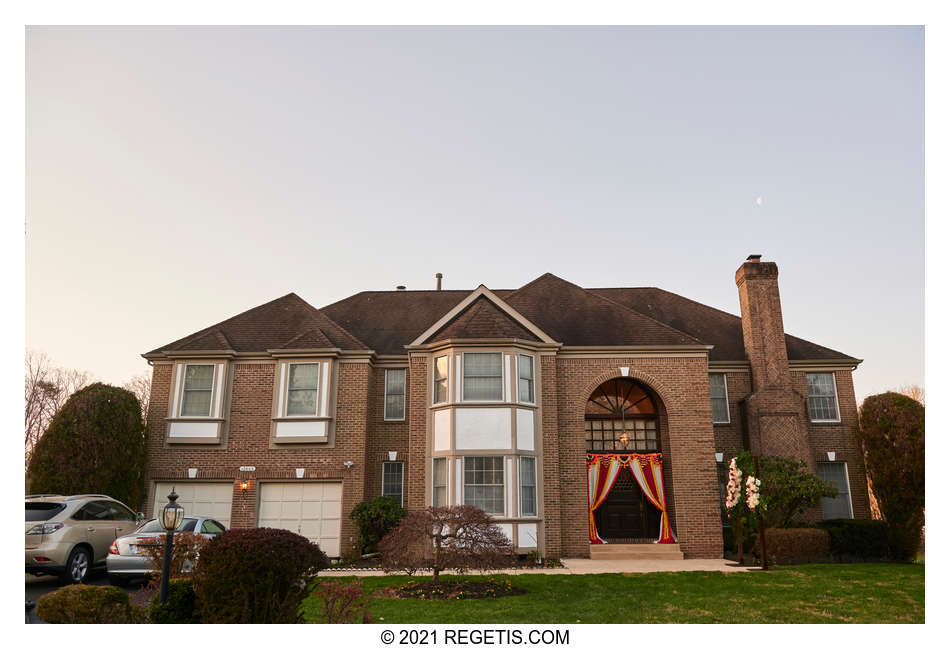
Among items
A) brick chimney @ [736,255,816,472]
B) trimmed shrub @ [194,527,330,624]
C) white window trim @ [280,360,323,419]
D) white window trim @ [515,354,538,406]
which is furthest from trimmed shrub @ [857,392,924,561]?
trimmed shrub @ [194,527,330,624]

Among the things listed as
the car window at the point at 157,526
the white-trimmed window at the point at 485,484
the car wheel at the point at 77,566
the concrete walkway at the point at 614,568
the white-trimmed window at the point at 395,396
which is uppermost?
the white-trimmed window at the point at 395,396

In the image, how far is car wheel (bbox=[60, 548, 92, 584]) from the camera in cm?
1178

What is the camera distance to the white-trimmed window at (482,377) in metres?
17.7

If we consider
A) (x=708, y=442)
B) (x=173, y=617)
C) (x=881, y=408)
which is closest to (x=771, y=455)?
(x=708, y=442)

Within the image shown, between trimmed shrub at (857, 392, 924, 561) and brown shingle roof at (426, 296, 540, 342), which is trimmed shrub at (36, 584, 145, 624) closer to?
brown shingle roof at (426, 296, 540, 342)

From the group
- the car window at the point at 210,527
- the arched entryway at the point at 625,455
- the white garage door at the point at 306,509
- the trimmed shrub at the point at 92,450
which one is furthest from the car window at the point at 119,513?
the arched entryway at the point at 625,455

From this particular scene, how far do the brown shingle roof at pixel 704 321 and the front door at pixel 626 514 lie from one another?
523cm

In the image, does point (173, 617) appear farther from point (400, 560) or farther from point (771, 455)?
point (771, 455)

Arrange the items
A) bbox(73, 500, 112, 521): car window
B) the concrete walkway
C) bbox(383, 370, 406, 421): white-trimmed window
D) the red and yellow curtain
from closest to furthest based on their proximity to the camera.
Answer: bbox(73, 500, 112, 521): car window, the concrete walkway, the red and yellow curtain, bbox(383, 370, 406, 421): white-trimmed window

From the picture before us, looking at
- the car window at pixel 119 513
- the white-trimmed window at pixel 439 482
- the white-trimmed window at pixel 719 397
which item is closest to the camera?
the car window at pixel 119 513

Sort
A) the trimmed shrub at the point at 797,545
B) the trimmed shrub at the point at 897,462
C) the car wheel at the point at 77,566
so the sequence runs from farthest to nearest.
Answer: the trimmed shrub at the point at 897,462 < the trimmed shrub at the point at 797,545 < the car wheel at the point at 77,566

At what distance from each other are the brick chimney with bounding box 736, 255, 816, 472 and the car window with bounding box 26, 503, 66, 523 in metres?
17.8

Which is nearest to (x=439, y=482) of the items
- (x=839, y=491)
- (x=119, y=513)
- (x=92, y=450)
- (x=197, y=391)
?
(x=119, y=513)

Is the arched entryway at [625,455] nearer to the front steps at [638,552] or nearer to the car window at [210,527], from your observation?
the front steps at [638,552]
